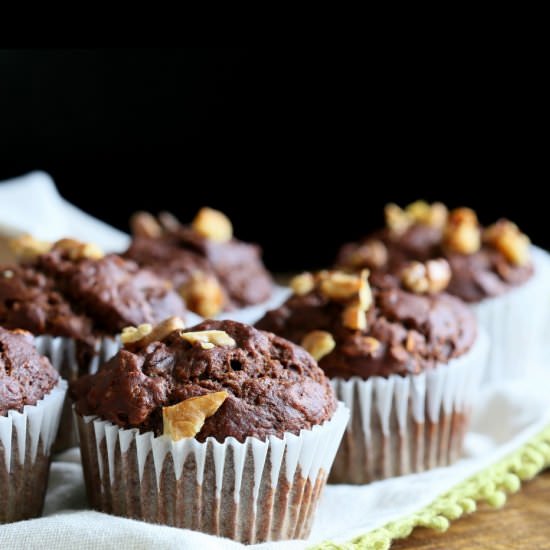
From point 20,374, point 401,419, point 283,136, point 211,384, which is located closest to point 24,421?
point 20,374

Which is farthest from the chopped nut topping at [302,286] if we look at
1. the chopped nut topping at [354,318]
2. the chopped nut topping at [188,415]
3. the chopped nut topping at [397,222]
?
the chopped nut topping at [397,222]

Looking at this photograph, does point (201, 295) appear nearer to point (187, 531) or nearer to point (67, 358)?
point (67, 358)

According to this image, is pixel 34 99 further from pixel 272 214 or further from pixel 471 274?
pixel 471 274

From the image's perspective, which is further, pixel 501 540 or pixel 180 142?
pixel 180 142

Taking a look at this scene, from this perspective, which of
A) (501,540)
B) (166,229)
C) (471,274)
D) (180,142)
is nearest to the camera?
(501,540)

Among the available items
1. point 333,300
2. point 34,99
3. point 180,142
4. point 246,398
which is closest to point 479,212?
point 180,142

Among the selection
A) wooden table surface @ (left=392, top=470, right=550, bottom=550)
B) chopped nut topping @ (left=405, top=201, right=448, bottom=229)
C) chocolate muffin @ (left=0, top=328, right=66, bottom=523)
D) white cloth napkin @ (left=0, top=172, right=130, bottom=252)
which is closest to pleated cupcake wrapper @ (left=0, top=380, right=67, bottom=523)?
chocolate muffin @ (left=0, top=328, right=66, bottom=523)

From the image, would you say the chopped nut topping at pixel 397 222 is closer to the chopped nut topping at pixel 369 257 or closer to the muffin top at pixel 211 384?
the chopped nut topping at pixel 369 257
